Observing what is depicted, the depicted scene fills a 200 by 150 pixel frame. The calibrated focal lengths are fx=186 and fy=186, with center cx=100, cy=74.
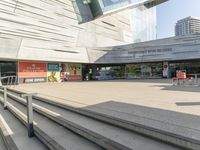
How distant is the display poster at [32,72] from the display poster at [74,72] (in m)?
3.86

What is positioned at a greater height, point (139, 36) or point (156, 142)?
point (139, 36)

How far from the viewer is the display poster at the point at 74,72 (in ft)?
83.9

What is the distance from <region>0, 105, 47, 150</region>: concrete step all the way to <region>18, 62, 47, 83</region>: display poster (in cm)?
1660

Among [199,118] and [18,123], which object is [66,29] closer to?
[18,123]

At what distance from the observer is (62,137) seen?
123 inches

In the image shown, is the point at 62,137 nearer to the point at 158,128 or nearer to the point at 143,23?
the point at 158,128

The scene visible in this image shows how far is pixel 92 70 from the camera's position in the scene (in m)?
28.8

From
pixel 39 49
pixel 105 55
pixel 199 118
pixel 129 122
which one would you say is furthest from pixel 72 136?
pixel 105 55

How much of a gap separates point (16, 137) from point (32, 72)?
61.7ft

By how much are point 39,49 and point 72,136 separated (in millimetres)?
18504

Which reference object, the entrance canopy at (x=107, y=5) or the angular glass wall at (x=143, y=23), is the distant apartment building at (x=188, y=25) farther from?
the entrance canopy at (x=107, y=5)

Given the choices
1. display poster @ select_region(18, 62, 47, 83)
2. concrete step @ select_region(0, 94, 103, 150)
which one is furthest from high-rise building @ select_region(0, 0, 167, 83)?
concrete step @ select_region(0, 94, 103, 150)

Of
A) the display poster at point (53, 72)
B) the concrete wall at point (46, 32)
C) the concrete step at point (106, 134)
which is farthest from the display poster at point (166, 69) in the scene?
the concrete step at point (106, 134)

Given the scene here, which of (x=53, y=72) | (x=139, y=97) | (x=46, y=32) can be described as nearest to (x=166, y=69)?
(x=53, y=72)
